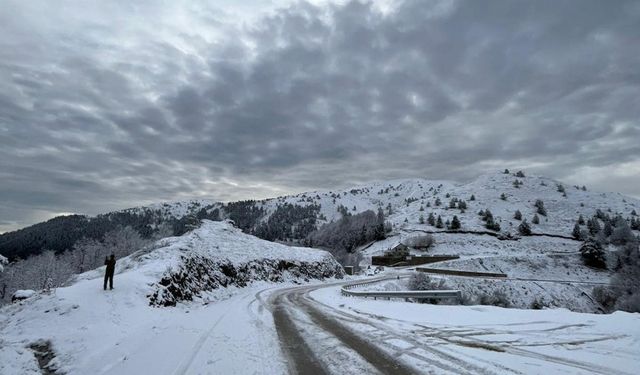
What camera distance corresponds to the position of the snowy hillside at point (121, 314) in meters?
9.95

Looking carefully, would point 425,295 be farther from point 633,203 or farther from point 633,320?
point 633,203

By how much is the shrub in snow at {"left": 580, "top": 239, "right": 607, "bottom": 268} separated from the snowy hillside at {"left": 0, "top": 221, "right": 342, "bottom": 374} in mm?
102183

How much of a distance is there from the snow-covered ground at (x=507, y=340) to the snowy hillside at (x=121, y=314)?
4.46m

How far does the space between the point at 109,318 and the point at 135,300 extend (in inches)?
129

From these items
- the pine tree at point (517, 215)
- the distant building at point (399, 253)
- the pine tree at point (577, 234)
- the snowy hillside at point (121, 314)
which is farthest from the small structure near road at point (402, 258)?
the snowy hillside at point (121, 314)

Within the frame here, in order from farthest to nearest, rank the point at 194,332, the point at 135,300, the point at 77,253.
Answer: the point at 77,253
the point at 135,300
the point at 194,332

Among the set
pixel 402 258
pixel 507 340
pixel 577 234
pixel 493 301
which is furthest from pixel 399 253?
pixel 507 340

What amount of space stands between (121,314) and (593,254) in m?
116

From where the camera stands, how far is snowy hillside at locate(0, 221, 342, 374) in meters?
9.95

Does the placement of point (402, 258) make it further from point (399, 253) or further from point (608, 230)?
point (608, 230)

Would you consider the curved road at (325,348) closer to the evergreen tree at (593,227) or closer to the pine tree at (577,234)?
the pine tree at (577,234)

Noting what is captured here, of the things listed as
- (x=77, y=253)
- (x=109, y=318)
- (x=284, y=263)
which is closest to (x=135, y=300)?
(x=109, y=318)

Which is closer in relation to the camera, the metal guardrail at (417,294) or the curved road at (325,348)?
the curved road at (325,348)

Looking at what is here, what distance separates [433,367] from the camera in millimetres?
7652
